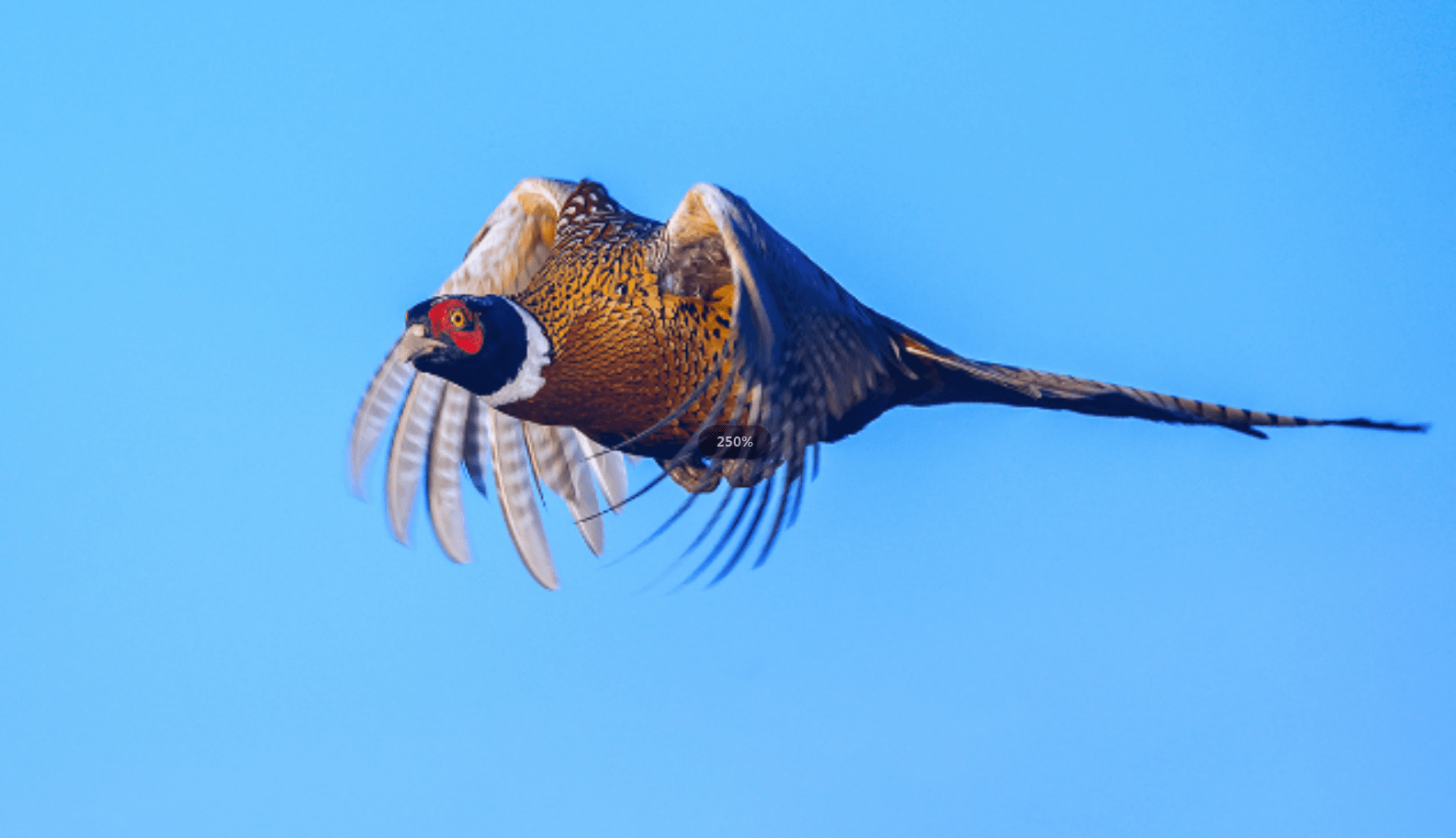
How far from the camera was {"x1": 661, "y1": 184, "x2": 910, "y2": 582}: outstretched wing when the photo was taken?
145 inches

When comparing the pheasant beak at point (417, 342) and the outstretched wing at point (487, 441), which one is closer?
the pheasant beak at point (417, 342)

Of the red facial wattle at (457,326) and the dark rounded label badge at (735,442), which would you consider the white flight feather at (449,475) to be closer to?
the red facial wattle at (457,326)

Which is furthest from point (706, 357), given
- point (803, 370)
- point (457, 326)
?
point (457, 326)

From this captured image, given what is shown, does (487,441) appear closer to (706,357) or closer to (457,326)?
(457,326)

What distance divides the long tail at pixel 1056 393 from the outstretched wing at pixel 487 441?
158 cm

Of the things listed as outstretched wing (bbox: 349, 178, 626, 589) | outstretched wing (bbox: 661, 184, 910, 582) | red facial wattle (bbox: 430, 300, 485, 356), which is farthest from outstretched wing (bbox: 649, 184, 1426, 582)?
outstretched wing (bbox: 349, 178, 626, 589)

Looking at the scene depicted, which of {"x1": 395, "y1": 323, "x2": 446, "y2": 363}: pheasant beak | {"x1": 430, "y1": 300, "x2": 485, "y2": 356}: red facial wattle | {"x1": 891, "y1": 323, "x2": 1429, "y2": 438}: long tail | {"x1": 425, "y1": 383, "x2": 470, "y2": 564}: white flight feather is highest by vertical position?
{"x1": 891, "y1": 323, "x2": 1429, "y2": 438}: long tail

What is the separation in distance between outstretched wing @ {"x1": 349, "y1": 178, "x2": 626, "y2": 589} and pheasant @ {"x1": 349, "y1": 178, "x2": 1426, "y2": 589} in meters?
0.21

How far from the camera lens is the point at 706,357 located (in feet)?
14.3

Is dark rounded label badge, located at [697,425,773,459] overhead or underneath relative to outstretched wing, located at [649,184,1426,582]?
underneath

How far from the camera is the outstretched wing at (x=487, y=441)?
550cm

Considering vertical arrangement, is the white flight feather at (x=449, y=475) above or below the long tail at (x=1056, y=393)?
below

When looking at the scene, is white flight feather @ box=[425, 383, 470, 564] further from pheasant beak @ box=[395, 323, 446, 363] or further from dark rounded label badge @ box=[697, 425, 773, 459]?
dark rounded label badge @ box=[697, 425, 773, 459]

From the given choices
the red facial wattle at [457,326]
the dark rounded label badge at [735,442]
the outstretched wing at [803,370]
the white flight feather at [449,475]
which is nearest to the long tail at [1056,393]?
the outstretched wing at [803,370]
